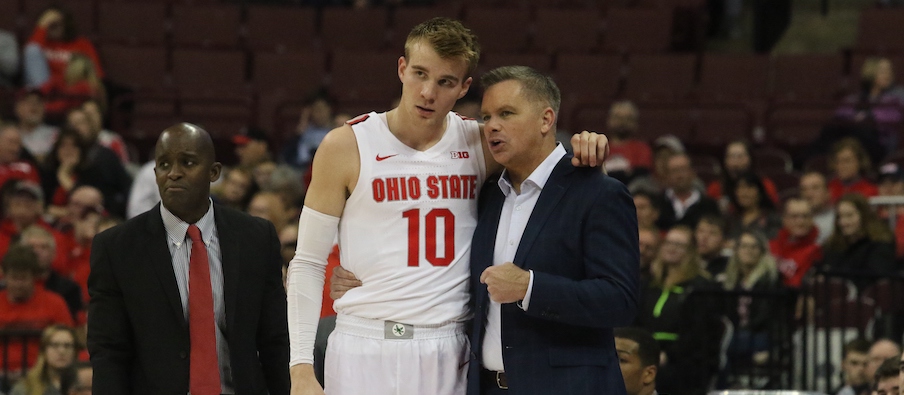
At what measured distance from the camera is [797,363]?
8195 millimetres

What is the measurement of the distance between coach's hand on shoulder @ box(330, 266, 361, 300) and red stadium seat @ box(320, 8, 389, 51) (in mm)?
9250

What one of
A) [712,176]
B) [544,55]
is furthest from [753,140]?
[544,55]

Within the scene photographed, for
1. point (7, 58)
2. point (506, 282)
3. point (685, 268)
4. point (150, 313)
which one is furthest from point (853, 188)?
point (7, 58)

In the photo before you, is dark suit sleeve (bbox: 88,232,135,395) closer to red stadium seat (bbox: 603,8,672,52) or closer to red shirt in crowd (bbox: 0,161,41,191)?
red shirt in crowd (bbox: 0,161,41,191)

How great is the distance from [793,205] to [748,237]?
3.25 ft

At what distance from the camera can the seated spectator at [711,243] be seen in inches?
348

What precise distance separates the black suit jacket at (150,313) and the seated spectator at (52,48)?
25.8 feet

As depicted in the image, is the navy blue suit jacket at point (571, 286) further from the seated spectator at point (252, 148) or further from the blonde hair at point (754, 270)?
the seated spectator at point (252, 148)

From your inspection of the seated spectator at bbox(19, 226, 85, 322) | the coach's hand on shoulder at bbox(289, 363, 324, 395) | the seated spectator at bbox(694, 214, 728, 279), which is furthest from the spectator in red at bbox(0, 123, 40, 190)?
the coach's hand on shoulder at bbox(289, 363, 324, 395)

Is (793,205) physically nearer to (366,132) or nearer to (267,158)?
(267,158)

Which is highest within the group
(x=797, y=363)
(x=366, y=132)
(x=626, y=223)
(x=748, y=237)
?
(x=366, y=132)

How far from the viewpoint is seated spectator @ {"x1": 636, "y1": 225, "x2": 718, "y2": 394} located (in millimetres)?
7727

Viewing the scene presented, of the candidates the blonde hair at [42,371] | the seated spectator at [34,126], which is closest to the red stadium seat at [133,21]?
the seated spectator at [34,126]

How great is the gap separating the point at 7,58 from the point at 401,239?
878 centimetres
